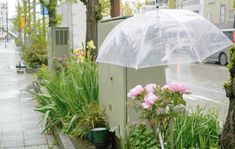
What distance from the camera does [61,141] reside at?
561 centimetres

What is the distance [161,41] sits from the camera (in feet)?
12.8

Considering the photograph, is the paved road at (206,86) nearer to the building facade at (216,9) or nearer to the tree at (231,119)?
the tree at (231,119)

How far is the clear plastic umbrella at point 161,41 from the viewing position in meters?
3.84

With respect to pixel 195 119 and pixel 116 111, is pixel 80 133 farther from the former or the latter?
pixel 195 119

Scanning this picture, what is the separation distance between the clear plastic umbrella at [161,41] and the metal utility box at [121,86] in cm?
49

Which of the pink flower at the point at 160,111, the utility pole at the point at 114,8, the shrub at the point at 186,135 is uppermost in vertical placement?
the utility pole at the point at 114,8

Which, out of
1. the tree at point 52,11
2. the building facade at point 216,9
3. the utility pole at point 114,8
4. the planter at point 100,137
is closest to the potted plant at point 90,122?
the planter at point 100,137

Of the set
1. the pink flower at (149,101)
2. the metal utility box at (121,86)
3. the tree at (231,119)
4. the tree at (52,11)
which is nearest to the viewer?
the tree at (231,119)

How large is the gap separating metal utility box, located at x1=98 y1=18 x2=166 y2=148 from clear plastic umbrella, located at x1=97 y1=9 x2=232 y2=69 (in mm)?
487

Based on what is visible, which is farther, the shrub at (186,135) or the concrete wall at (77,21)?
the concrete wall at (77,21)

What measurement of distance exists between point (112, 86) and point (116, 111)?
1.10 ft

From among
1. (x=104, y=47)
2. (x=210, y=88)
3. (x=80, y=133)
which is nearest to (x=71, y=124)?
(x=80, y=133)

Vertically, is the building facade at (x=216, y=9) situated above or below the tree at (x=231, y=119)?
above

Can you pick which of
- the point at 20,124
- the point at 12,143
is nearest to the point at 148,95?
the point at 12,143
